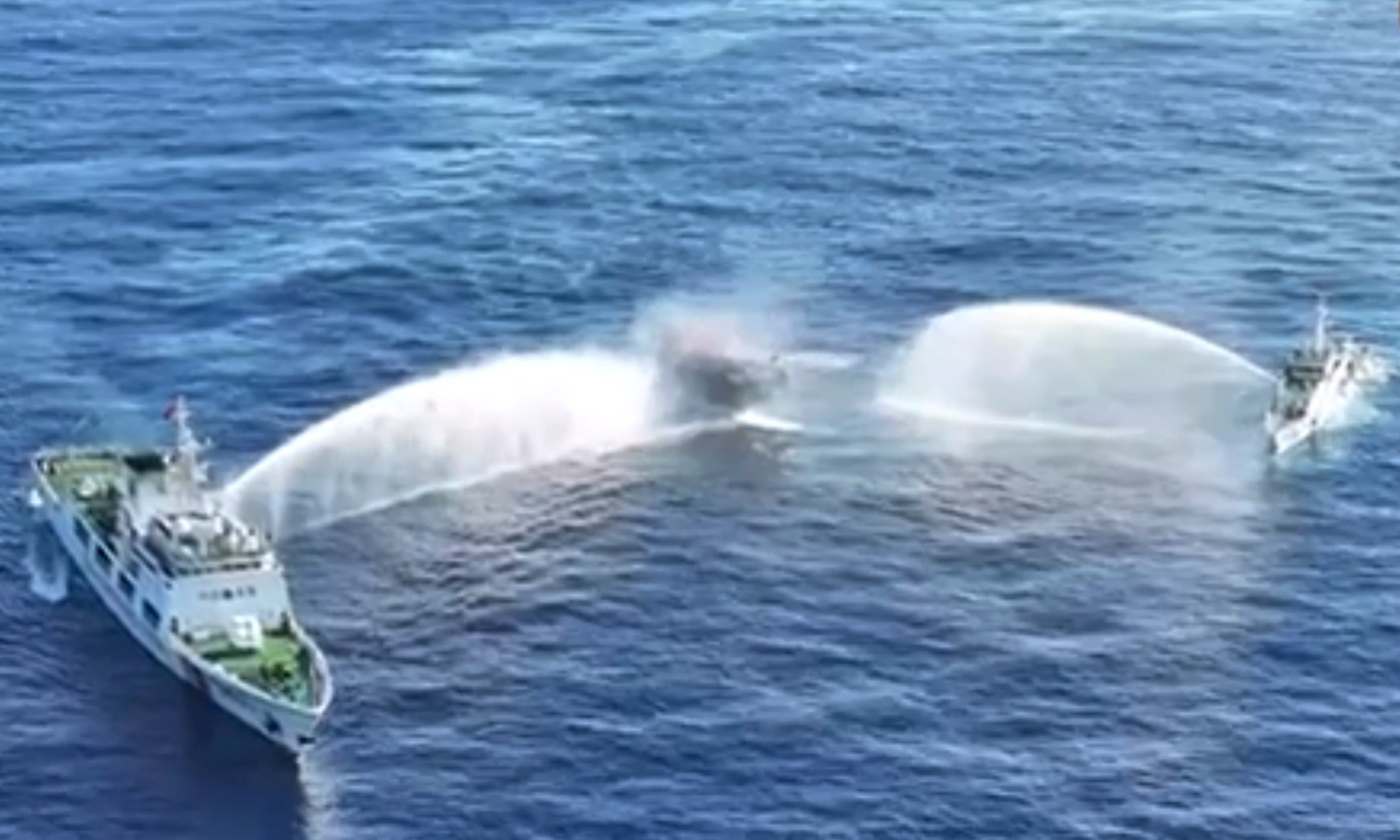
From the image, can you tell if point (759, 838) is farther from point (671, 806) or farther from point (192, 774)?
point (192, 774)

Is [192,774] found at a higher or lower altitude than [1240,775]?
lower

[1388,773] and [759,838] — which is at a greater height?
[1388,773]

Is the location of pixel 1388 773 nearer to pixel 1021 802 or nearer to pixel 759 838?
pixel 1021 802

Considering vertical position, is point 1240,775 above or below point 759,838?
above

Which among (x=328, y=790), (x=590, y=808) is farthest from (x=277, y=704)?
(x=590, y=808)

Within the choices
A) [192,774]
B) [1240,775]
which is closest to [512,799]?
[192,774]

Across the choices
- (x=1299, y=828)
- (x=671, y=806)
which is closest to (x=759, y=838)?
(x=671, y=806)

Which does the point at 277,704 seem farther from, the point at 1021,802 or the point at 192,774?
the point at 1021,802
